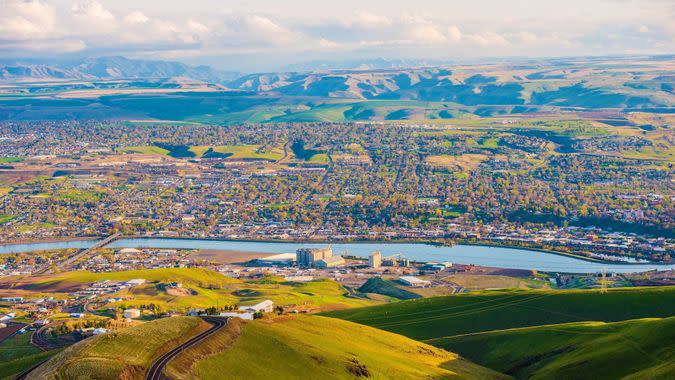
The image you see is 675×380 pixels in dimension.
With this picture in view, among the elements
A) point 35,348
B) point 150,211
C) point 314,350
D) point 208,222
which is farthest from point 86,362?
point 150,211

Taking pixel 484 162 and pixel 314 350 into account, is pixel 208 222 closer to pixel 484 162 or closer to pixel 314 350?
pixel 484 162

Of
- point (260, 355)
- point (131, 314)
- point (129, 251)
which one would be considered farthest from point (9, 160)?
point (260, 355)

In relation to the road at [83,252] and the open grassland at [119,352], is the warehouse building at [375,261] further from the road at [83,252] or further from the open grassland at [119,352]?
the open grassland at [119,352]

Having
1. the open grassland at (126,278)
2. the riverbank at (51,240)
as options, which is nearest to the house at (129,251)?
the riverbank at (51,240)

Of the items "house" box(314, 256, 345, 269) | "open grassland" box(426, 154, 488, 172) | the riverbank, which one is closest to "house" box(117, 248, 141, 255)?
the riverbank

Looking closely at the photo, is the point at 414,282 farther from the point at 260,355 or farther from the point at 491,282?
the point at 260,355

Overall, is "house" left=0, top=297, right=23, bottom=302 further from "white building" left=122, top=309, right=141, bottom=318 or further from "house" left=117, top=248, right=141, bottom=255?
"house" left=117, top=248, right=141, bottom=255
